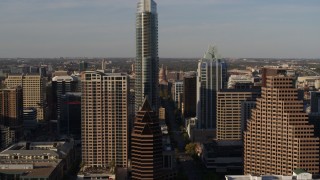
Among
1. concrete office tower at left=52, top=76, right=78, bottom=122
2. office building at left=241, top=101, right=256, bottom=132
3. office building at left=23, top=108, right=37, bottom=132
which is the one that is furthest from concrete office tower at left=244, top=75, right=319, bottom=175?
concrete office tower at left=52, top=76, right=78, bottom=122

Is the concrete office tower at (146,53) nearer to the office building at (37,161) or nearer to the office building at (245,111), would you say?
the office building at (245,111)

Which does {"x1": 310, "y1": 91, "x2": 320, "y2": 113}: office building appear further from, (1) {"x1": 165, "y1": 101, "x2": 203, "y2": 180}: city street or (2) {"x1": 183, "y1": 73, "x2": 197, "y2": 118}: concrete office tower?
(2) {"x1": 183, "y1": 73, "x2": 197, "y2": 118}: concrete office tower

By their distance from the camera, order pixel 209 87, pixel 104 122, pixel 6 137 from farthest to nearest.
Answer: pixel 209 87, pixel 6 137, pixel 104 122

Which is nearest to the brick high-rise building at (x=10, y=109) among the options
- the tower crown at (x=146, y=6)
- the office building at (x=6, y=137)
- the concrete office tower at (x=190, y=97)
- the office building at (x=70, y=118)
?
the office building at (x=6, y=137)

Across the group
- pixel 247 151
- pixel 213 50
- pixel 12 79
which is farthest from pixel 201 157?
pixel 12 79

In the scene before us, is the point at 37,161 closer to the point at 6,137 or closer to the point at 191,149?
the point at 6,137

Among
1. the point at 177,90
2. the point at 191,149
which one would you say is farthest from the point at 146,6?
the point at 177,90
